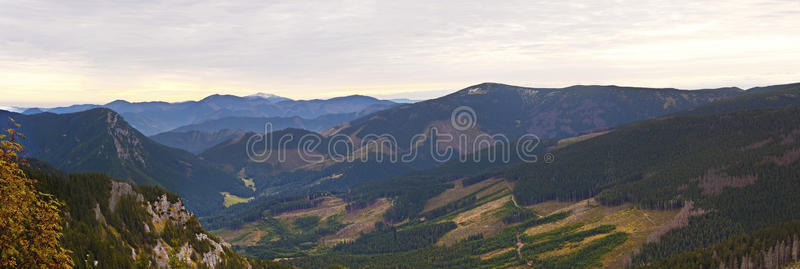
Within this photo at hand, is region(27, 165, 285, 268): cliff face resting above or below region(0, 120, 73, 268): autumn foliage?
below

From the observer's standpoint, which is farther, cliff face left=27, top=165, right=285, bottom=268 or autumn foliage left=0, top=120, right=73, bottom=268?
cliff face left=27, top=165, right=285, bottom=268

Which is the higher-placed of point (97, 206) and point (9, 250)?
point (9, 250)

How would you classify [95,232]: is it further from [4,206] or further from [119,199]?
[4,206]

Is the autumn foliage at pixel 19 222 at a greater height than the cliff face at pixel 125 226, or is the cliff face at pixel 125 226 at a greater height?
the autumn foliage at pixel 19 222

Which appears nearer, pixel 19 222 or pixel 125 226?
pixel 19 222

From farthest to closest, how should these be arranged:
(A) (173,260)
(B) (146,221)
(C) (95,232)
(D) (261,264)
Result: (D) (261,264)
(B) (146,221)
(C) (95,232)
(A) (173,260)

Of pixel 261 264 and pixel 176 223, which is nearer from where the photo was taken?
pixel 176 223

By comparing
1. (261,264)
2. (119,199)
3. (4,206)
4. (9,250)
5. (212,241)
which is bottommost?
(261,264)

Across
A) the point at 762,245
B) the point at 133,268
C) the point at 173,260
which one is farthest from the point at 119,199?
the point at 762,245

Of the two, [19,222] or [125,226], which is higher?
[19,222]

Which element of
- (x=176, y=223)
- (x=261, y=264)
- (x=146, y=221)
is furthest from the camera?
(x=261, y=264)

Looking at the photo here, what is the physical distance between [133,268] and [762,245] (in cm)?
21130

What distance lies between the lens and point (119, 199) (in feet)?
446

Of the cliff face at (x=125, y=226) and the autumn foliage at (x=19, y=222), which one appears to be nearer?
the autumn foliage at (x=19, y=222)
